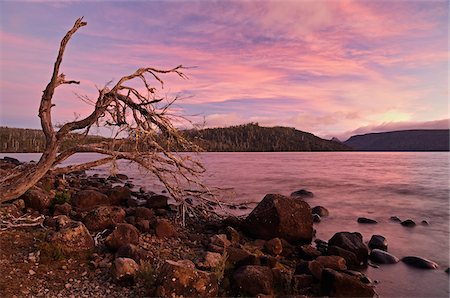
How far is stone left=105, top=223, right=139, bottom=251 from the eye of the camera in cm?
827

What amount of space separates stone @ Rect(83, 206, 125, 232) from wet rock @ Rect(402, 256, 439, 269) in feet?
32.5

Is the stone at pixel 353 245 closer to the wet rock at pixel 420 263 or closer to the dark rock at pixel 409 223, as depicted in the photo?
the wet rock at pixel 420 263

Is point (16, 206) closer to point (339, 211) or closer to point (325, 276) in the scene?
point (325, 276)

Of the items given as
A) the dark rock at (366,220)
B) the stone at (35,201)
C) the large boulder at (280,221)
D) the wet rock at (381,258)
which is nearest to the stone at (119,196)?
the stone at (35,201)

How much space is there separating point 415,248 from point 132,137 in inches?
464

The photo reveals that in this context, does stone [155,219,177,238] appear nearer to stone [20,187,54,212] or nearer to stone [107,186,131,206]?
stone [20,187,54,212]

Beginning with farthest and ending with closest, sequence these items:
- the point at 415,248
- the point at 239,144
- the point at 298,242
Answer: the point at 239,144 < the point at 415,248 < the point at 298,242

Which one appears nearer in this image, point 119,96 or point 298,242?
point 119,96

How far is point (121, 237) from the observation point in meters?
8.51

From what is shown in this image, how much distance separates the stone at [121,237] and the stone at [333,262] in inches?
205

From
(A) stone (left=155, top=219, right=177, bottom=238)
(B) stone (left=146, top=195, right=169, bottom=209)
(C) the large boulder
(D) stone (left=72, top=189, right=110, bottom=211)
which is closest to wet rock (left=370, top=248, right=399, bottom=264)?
(C) the large boulder

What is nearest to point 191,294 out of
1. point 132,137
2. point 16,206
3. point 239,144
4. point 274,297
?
point 274,297

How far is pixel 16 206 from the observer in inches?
439

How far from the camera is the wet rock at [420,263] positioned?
1093 centimetres
